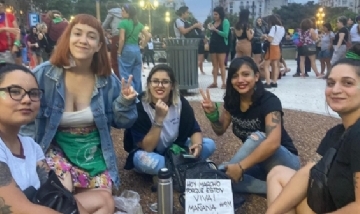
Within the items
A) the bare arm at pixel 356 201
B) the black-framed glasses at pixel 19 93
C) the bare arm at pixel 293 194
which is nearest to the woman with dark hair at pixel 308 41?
the bare arm at pixel 293 194

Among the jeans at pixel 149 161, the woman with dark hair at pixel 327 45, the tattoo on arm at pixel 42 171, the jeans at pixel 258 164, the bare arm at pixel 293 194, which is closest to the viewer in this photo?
the tattoo on arm at pixel 42 171

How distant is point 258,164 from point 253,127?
0.35 metres

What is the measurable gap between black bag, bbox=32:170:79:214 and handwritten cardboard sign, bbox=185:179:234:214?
929mm

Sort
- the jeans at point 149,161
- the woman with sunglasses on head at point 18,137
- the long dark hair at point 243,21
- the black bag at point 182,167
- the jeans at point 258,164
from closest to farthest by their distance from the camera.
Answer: the woman with sunglasses on head at point 18,137 < the black bag at point 182,167 < the jeans at point 258,164 < the jeans at point 149,161 < the long dark hair at point 243,21

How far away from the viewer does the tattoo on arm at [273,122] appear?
3508mm

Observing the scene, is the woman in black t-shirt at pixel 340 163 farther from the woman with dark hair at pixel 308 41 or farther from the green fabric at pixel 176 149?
the woman with dark hair at pixel 308 41

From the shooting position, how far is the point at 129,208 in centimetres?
342

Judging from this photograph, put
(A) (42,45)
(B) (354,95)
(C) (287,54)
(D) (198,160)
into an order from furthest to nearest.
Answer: (C) (287,54), (A) (42,45), (D) (198,160), (B) (354,95)

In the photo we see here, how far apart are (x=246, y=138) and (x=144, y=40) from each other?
580cm

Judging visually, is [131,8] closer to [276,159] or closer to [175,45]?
[175,45]

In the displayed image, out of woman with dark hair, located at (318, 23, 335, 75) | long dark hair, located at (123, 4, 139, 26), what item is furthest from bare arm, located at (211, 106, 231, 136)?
woman with dark hair, located at (318, 23, 335, 75)

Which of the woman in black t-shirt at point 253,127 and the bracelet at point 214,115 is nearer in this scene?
the woman in black t-shirt at point 253,127

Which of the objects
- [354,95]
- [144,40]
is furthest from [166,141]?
[144,40]

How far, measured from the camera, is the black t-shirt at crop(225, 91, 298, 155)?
3582mm
